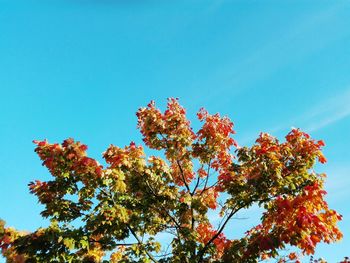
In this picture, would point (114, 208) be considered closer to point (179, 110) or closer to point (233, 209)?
point (233, 209)

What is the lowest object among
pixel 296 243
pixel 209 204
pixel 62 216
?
pixel 296 243

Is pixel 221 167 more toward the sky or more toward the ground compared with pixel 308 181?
more toward the sky

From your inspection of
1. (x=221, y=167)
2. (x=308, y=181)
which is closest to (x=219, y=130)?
(x=221, y=167)

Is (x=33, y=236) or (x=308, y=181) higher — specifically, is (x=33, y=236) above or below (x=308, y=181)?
below

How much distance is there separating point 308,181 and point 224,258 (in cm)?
350

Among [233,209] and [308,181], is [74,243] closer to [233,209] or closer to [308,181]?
[233,209]

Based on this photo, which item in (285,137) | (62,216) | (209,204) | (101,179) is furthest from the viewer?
(209,204)

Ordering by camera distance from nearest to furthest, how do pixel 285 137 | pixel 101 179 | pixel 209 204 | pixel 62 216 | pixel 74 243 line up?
pixel 74 243 → pixel 101 179 → pixel 62 216 → pixel 285 137 → pixel 209 204

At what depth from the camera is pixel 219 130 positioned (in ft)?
46.1

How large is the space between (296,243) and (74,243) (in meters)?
6.01

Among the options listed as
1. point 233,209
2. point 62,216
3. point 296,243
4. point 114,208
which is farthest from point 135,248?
point 296,243

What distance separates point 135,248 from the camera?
1106 centimetres

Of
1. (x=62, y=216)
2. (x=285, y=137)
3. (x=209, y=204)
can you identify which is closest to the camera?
(x=62, y=216)

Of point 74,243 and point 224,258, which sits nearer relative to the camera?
point 74,243
